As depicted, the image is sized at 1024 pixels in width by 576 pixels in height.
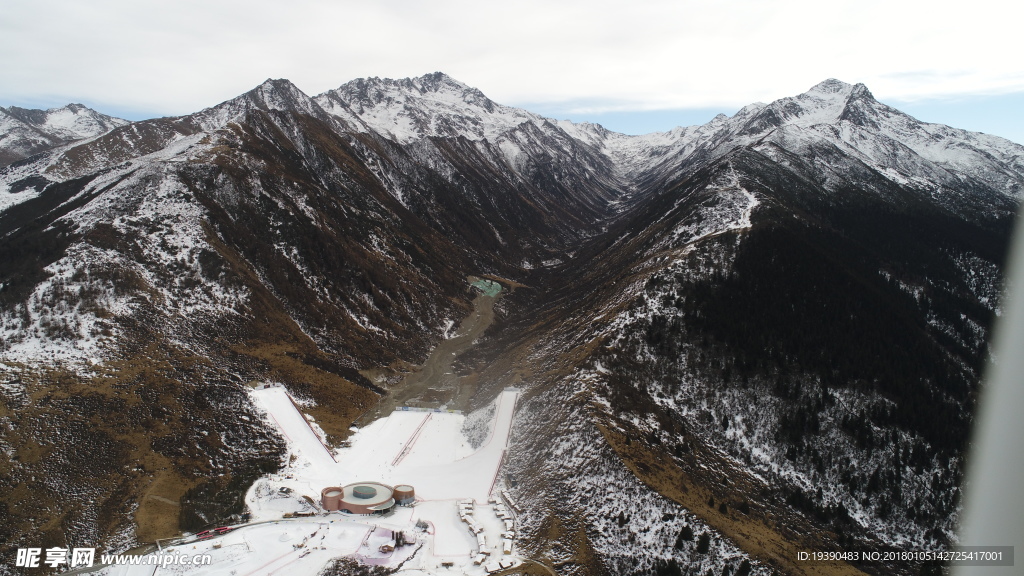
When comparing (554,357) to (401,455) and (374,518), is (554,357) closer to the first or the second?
(401,455)

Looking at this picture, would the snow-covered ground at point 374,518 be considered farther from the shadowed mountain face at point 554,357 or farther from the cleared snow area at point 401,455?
the shadowed mountain face at point 554,357

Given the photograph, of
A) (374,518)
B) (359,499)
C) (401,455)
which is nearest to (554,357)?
(401,455)

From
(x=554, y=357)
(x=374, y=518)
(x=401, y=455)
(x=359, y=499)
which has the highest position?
(x=554, y=357)

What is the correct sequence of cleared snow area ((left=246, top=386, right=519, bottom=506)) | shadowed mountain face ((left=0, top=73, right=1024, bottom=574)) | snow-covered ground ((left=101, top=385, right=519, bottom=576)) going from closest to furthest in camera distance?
snow-covered ground ((left=101, top=385, right=519, bottom=576)) → shadowed mountain face ((left=0, top=73, right=1024, bottom=574)) → cleared snow area ((left=246, top=386, right=519, bottom=506))

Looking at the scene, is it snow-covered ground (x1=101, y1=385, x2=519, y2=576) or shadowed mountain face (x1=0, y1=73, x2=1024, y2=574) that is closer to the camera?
snow-covered ground (x1=101, y1=385, x2=519, y2=576)

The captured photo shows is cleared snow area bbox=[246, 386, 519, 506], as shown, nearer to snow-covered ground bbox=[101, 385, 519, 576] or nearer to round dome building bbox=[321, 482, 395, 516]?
snow-covered ground bbox=[101, 385, 519, 576]

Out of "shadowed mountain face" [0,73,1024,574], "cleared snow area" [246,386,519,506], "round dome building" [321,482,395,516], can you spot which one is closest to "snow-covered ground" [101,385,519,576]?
"cleared snow area" [246,386,519,506]

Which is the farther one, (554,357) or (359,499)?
(554,357)

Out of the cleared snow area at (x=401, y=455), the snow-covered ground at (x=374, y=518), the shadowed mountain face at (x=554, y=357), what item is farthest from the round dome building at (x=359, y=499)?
the shadowed mountain face at (x=554, y=357)
